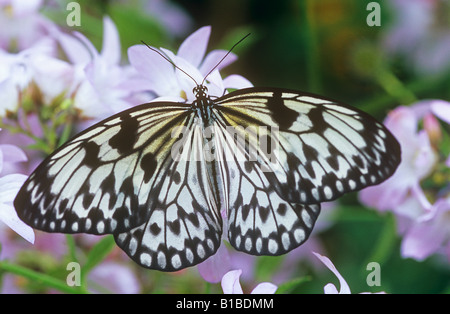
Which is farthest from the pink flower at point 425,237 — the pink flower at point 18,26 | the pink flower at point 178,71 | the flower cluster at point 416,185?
the pink flower at point 18,26

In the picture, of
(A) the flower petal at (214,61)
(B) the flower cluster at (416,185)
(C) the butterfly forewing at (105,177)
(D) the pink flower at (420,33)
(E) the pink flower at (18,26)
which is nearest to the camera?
(C) the butterfly forewing at (105,177)

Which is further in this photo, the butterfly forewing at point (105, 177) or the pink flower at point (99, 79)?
the pink flower at point (99, 79)

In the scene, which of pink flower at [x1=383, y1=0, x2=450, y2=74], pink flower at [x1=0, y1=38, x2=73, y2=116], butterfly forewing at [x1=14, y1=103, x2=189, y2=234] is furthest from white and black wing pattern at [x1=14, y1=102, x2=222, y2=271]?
pink flower at [x1=383, y1=0, x2=450, y2=74]

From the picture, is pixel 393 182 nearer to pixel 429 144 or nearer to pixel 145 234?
pixel 429 144

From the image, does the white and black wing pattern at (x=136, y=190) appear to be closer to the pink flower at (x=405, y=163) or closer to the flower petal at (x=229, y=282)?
the flower petal at (x=229, y=282)

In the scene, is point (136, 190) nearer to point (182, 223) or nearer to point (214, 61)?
point (182, 223)

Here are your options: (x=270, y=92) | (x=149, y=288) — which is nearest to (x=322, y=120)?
(x=270, y=92)
